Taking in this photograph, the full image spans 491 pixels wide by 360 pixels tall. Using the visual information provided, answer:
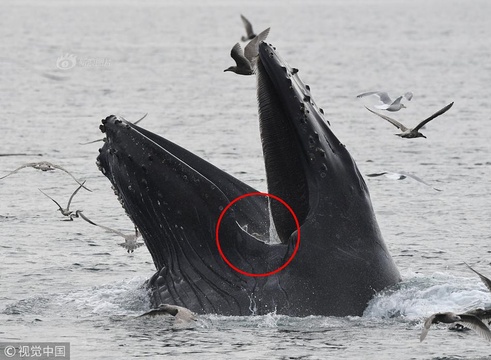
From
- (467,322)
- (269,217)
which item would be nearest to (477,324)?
(467,322)

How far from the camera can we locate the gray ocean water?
11.4 meters

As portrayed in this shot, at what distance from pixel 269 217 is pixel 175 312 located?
114 cm

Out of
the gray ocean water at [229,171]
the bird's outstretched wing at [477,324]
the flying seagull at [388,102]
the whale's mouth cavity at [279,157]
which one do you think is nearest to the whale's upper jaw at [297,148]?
the whale's mouth cavity at [279,157]

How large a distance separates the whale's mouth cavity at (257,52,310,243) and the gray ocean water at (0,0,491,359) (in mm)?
842

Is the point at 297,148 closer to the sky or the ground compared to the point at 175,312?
closer to the sky

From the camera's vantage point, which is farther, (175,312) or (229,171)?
(229,171)

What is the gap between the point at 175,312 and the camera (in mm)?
11234

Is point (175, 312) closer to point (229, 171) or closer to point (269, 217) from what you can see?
point (269, 217)

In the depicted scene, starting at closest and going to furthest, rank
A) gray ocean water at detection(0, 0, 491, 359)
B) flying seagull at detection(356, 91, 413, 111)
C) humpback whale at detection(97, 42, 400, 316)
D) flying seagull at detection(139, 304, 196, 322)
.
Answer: humpback whale at detection(97, 42, 400, 316)
flying seagull at detection(139, 304, 196, 322)
gray ocean water at detection(0, 0, 491, 359)
flying seagull at detection(356, 91, 413, 111)

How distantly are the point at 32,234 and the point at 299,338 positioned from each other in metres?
6.37

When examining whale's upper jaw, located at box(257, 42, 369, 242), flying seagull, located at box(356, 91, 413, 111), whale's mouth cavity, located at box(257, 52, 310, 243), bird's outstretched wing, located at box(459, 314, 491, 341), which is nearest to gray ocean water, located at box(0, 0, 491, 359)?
bird's outstretched wing, located at box(459, 314, 491, 341)

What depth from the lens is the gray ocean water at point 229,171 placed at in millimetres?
11438

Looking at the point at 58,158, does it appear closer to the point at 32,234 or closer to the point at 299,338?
the point at 32,234

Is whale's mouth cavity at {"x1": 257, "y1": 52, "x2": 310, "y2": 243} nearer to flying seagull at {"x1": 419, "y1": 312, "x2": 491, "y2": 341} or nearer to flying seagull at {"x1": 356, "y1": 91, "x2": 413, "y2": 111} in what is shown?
flying seagull at {"x1": 419, "y1": 312, "x2": 491, "y2": 341}
